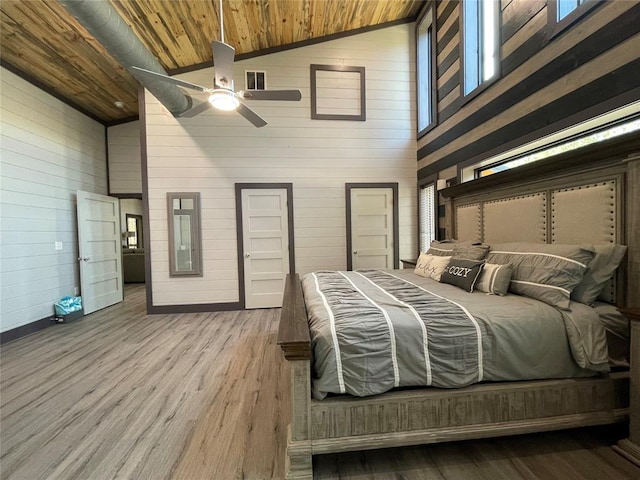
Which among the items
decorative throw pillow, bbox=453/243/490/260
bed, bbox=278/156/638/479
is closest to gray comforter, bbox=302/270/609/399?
bed, bbox=278/156/638/479

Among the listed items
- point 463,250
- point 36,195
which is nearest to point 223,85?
point 463,250

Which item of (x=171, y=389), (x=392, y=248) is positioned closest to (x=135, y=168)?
(x=171, y=389)

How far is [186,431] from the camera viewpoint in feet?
5.64

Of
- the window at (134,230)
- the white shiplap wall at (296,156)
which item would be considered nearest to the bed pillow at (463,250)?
the white shiplap wall at (296,156)

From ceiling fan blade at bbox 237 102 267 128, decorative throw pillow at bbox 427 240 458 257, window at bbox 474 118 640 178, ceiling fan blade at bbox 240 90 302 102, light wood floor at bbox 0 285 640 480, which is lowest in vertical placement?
light wood floor at bbox 0 285 640 480

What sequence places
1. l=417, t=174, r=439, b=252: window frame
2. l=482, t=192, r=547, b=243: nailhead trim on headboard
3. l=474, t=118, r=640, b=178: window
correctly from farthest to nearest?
l=417, t=174, r=439, b=252: window frame → l=482, t=192, r=547, b=243: nailhead trim on headboard → l=474, t=118, r=640, b=178: window

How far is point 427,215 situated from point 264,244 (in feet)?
8.99

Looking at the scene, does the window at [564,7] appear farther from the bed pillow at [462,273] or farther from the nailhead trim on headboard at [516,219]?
the bed pillow at [462,273]

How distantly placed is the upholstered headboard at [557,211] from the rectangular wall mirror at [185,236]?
3901 mm

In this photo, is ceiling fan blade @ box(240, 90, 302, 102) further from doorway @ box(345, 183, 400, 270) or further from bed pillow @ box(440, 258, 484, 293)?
doorway @ box(345, 183, 400, 270)

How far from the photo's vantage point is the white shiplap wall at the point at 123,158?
539 cm

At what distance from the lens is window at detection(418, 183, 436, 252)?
14.0 feet

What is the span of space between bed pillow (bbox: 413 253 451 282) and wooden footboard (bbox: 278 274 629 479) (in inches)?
46.1

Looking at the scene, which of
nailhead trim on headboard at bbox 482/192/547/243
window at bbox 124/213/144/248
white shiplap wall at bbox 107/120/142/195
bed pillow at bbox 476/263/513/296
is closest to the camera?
bed pillow at bbox 476/263/513/296
